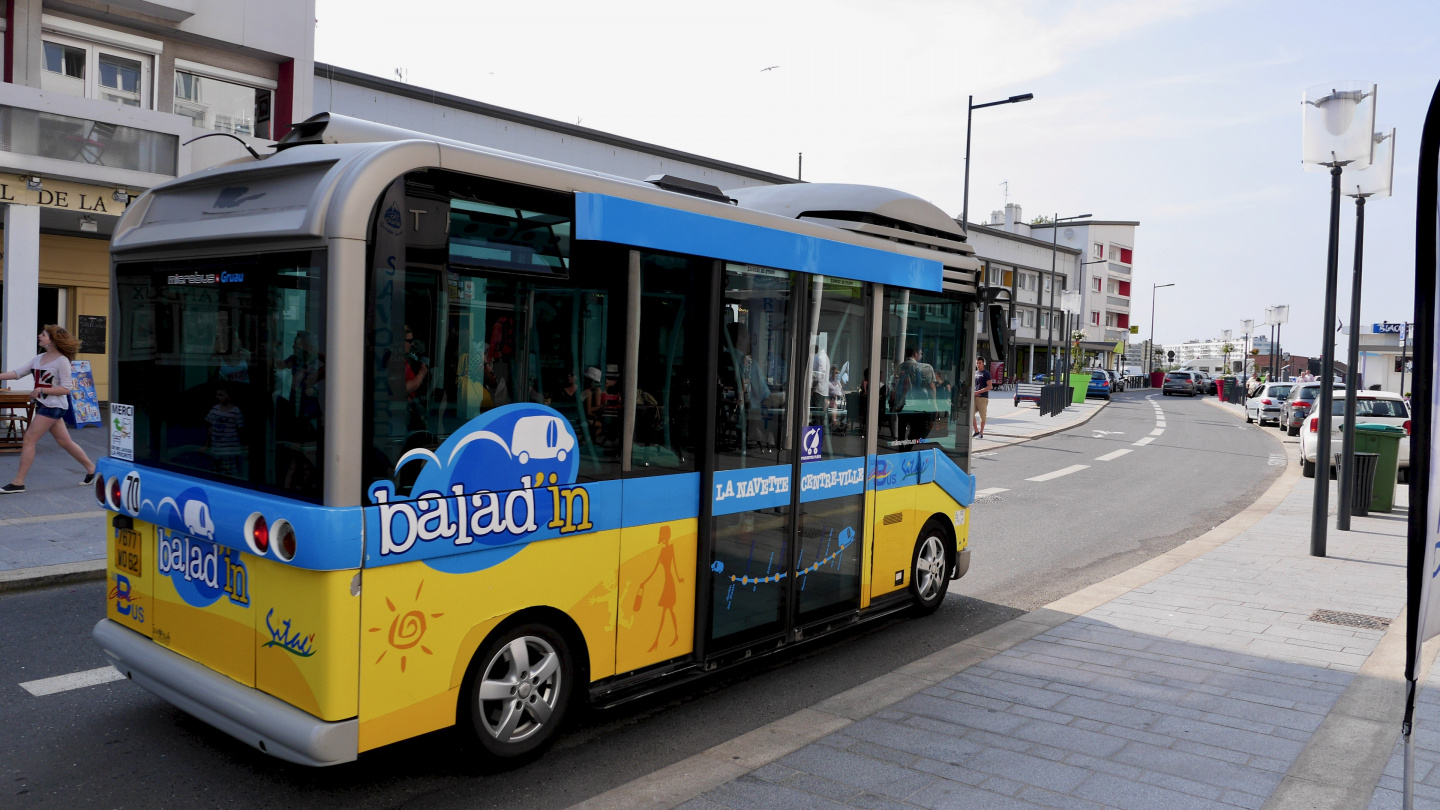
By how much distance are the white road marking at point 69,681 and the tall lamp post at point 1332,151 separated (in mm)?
10730

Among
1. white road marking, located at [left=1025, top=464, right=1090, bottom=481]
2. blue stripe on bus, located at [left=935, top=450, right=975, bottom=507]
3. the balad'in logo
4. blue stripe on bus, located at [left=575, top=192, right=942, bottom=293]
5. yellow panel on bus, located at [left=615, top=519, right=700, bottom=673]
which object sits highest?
blue stripe on bus, located at [left=575, top=192, right=942, bottom=293]

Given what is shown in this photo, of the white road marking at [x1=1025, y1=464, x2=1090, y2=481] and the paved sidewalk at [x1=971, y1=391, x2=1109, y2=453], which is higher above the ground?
the paved sidewalk at [x1=971, y1=391, x2=1109, y2=453]

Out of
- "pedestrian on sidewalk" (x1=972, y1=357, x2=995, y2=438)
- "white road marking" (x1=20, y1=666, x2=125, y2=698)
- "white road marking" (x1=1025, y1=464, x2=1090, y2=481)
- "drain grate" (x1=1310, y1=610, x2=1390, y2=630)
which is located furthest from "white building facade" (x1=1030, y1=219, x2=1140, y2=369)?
"white road marking" (x1=20, y1=666, x2=125, y2=698)

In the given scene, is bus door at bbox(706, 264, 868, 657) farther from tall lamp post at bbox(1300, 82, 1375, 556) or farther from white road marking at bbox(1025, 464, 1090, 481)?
white road marking at bbox(1025, 464, 1090, 481)

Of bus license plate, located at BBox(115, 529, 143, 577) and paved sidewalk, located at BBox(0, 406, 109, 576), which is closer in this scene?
bus license plate, located at BBox(115, 529, 143, 577)

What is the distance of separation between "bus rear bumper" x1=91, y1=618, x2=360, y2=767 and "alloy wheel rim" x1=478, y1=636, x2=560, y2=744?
0.67 meters

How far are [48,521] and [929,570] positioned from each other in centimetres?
796

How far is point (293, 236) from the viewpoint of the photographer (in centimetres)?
388

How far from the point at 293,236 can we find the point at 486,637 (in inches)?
72.0

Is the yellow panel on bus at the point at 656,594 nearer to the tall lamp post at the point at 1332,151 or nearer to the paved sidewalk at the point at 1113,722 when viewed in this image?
the paved sidewalk at the point at 1113,722

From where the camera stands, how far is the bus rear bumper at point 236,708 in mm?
3814

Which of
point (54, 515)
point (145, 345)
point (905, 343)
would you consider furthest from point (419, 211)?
point (54, 515)

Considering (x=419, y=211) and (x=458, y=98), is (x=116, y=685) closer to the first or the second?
(x=419, y=211)

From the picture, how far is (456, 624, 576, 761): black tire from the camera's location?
4352mm
